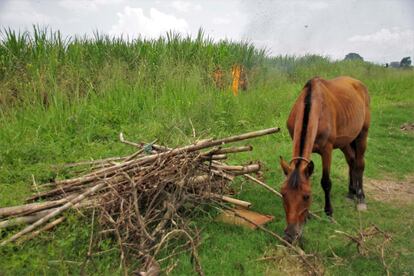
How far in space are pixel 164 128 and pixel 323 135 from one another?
345cm

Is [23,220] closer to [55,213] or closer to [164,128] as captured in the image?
[55,213]

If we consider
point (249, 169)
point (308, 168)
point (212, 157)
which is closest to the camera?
point (308, 168)

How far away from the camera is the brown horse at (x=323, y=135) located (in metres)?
3.75

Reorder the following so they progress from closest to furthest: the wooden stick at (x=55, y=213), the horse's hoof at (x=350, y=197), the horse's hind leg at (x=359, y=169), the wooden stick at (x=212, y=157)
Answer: the wooden stick at (x=55, y=213) → the wooden stick at (x=212, y=157) → the horse's hind leg at (x=359, y=169) → the horse's hoof at (x=350, y=197)

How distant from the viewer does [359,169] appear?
6074 millimetres


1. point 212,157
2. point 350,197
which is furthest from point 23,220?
point 350,197

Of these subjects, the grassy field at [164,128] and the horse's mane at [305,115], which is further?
the horse's mane at [305,115]

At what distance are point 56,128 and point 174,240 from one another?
173 inches

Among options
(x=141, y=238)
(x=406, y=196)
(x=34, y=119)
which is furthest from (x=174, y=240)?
(x=34, y=119)

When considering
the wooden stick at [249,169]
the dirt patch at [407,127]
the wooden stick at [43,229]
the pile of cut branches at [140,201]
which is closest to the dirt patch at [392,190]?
the wooden stick at [249,169]

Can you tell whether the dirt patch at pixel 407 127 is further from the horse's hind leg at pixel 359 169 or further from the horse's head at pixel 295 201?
the horse's head at pixel 295 201

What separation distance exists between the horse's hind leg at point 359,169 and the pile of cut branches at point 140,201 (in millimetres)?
2167

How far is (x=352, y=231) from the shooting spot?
4.75m

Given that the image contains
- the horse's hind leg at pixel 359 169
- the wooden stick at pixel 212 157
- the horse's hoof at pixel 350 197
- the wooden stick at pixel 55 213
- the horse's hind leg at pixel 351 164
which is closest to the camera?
the wooden stick at pixel 55 213
